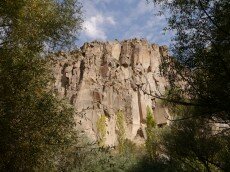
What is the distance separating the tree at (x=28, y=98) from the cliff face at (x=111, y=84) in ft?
215

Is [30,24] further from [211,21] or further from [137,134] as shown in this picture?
[137,134]

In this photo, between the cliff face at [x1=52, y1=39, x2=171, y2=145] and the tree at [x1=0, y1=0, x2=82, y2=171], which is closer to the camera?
the tree at [x1=0, y1=0, x2=82, y2=171]

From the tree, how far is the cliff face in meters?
65.5

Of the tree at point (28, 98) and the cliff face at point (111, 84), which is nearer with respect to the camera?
the tree at point (28, 98)

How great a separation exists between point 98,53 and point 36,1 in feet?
272

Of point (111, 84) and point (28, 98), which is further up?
point (111, 84)

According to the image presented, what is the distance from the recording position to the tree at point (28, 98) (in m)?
12.2

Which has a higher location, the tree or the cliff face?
the cliff face

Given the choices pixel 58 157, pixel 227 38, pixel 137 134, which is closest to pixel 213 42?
pixel 227 38

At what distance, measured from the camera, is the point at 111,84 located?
9006 centimetres

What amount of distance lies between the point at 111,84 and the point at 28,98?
77.6 meters

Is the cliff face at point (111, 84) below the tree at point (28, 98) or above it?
above

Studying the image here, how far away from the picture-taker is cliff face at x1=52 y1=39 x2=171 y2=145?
85.2 metres

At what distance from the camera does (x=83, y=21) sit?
15469 millimetres
